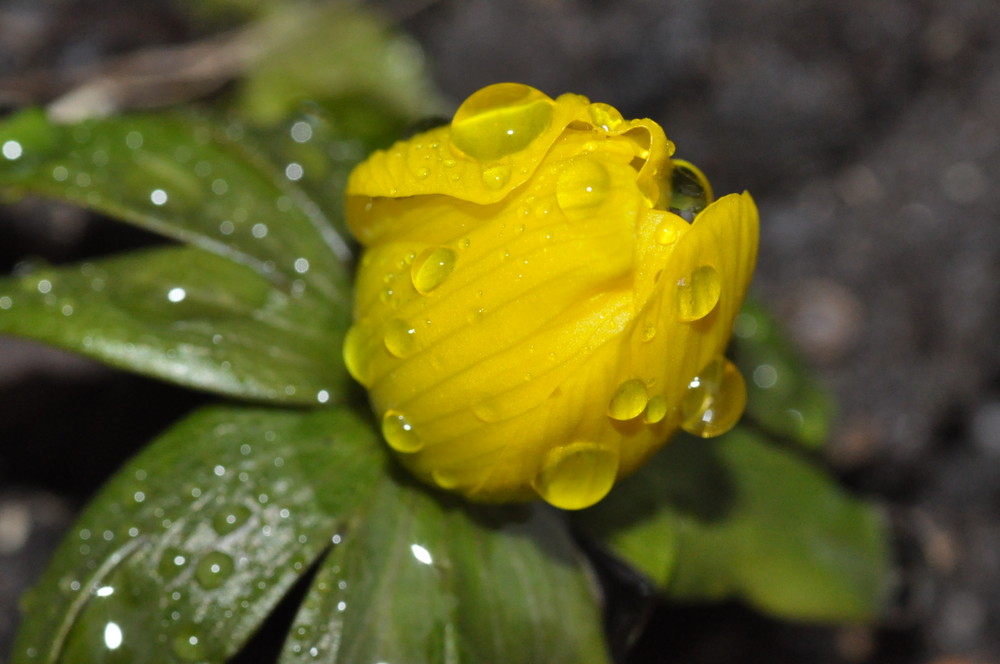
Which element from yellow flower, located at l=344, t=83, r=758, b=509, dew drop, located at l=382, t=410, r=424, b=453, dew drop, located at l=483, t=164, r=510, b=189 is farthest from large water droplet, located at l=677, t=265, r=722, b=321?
dew drop, located at l=382, t=410, r=424, b=453

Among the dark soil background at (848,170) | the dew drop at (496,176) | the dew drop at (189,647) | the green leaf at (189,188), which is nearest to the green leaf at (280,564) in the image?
the dew drop at (189,647)

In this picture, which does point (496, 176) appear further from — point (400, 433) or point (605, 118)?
point (400, 433)

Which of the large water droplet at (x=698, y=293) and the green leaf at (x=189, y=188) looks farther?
the green leaf at (x=189, y=188)

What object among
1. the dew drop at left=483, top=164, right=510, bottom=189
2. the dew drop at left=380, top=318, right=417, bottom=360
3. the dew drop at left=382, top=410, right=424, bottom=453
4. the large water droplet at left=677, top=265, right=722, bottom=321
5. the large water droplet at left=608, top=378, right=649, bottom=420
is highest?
the dew drop at left=483, top=164, right=510, bottom=189

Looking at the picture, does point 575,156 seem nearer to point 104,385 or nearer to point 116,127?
point 116,127

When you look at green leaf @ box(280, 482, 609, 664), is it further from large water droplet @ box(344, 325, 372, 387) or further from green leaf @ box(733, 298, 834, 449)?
green leaf @ box(733, 298, 834, 449)

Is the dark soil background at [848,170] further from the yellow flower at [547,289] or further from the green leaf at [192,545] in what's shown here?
the yellow flower at [547,289]

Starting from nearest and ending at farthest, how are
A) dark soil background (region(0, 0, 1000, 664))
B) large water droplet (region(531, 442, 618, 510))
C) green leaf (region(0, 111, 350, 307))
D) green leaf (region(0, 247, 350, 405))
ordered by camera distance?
large water droplet (region(531, 442, 618, 510)) < green leaf (region(0, 247, 350, 405)) < green leaf (region(0, 111, 350, 307)) < dark soil background (region(0, 0, 1000, 664))

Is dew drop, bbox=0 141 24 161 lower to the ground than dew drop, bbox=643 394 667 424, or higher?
higher
